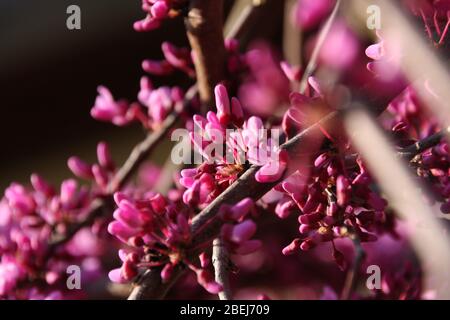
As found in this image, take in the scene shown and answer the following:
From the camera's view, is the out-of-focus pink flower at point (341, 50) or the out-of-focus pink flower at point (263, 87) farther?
the out-of-focus pink flower at point (341, 50)

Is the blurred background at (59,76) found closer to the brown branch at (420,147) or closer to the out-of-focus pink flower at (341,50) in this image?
the out-of-focus pink flower at (341,50)

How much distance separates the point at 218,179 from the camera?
89 centimetres

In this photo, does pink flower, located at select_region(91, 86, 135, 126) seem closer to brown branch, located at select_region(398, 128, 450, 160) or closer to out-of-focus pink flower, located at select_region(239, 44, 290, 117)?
out-of-focus pink flower, located at select_region(239, 44, 290, 117)

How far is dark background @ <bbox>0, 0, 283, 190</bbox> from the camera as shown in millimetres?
2830

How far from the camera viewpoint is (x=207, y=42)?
107 centimetres

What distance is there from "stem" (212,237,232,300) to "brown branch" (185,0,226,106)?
0.40 meters

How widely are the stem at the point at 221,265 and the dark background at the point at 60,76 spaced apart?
207 cm

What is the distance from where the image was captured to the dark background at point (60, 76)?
283cm
